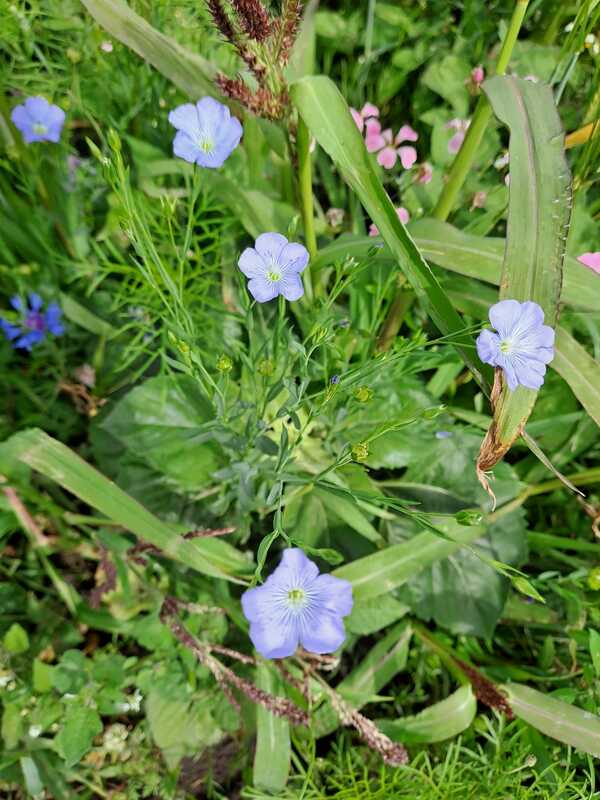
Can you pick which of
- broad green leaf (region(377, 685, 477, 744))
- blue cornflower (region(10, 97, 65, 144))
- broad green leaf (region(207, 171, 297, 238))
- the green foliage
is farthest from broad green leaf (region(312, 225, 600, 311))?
broad green leaf (region(377, 685, 477, 744))

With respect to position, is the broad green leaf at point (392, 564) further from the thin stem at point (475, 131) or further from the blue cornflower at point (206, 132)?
the blue cornflower at point (206, 132)

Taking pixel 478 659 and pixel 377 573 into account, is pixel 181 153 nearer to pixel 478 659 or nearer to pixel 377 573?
pixel 377 573

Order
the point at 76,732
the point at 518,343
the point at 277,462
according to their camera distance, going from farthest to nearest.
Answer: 1. the point at 76,732
2. the point at 277,462
3. the point at 518,343

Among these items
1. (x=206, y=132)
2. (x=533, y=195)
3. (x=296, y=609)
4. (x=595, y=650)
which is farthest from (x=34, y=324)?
(x=595, y=650)

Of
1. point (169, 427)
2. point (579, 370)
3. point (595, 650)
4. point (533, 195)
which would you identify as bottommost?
point (595, 650)

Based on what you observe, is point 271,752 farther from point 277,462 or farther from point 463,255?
point 463,255

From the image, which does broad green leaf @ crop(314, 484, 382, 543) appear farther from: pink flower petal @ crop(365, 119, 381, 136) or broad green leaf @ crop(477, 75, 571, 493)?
pink flower petal @ crop(365, 119, 381, 136)

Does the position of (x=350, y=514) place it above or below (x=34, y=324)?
below

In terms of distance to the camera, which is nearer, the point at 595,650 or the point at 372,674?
the point at 595,650
